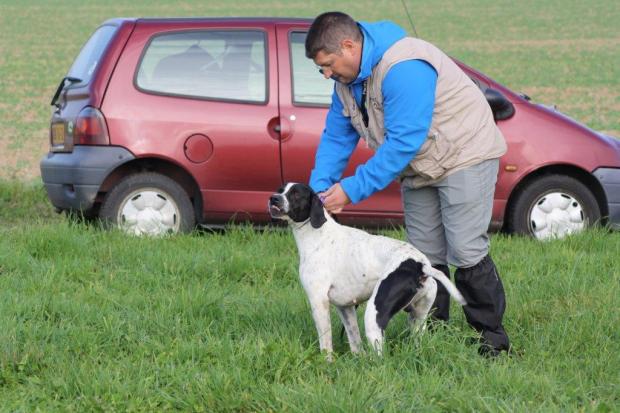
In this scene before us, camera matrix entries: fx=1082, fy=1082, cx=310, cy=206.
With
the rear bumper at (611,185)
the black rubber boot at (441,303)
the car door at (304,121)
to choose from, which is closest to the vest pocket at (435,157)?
the black rubber boot at (441,303)

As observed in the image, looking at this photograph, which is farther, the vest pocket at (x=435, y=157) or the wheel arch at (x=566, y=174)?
the wheel arch at (x=566, y=174)

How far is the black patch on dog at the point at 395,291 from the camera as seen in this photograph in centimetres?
459

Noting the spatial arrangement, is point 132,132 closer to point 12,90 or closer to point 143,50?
point 143,50

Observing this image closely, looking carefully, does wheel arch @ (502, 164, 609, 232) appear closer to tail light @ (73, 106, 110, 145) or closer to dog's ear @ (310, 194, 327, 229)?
tail light @ (73, 106, 110, 145)

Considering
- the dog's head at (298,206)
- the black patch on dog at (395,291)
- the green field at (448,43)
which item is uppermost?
the dog's head at (298,206)

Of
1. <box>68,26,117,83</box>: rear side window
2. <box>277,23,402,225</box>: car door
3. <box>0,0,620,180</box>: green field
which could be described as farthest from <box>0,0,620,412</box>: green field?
<box>0,0,620,180</box>: green field

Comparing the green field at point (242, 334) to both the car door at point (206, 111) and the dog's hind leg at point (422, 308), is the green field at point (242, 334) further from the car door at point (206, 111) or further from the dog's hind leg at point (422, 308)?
the car door at point (206, 111)

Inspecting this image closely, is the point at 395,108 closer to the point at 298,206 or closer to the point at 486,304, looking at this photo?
the point at 298,206

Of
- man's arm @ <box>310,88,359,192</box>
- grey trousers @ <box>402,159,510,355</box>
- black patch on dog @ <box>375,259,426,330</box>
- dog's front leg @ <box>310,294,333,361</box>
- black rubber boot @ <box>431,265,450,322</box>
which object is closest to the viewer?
black patch on dog @ <box>375,259,426,330</box>

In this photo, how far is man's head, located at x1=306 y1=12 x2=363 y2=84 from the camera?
15.4 feet

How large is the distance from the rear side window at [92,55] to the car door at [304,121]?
4.41ft

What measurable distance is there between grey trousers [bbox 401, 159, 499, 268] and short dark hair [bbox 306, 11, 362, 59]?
2.78ft

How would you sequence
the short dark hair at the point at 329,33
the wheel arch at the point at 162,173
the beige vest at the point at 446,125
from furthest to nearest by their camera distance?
the wheel arch at the point at 162,173
the beige vest at the point at 446,125
the short dark hair at the point at 329,33

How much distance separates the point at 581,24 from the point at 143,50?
39226mm
